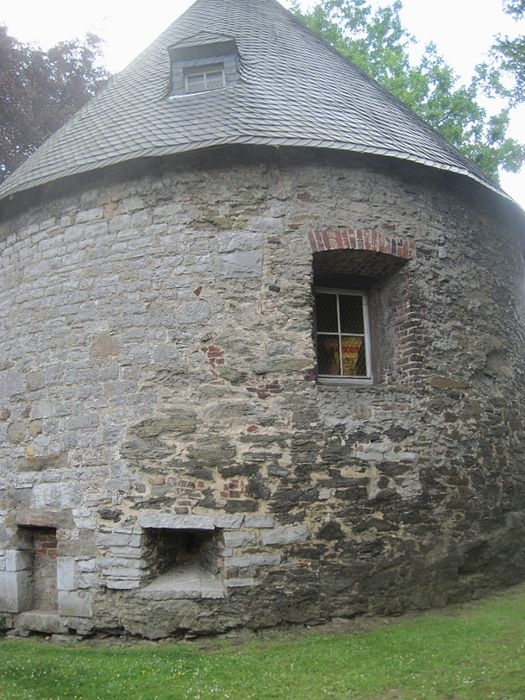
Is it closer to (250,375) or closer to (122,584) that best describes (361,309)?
(250,375)

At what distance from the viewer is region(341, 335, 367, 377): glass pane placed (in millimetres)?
7453

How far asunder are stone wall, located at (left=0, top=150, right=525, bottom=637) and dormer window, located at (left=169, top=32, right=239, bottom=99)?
1.72 metres

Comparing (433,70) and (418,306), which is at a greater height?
(433,70)

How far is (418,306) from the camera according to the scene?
7215mm

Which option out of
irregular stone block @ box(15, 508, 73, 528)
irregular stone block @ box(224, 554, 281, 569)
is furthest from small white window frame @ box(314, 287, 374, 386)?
irregular stone block @ box(15, 508, 73, 528)

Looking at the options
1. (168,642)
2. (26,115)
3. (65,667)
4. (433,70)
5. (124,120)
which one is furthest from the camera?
(433,70)

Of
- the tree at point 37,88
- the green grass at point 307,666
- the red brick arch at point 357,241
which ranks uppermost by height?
the tree at point 37,88

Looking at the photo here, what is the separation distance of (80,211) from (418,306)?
360 centimetres

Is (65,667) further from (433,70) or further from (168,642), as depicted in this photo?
(433,70)

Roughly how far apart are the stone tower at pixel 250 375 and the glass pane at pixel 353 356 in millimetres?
30

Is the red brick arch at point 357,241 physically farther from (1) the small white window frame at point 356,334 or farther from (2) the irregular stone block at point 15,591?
(2) the irregular stone block at point 15,591

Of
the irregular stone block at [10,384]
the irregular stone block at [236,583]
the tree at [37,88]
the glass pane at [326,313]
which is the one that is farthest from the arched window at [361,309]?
the tree at [37,88]

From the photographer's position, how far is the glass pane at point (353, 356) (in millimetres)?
7453

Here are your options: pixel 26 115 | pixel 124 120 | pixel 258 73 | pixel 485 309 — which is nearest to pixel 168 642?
pixel 485 309
